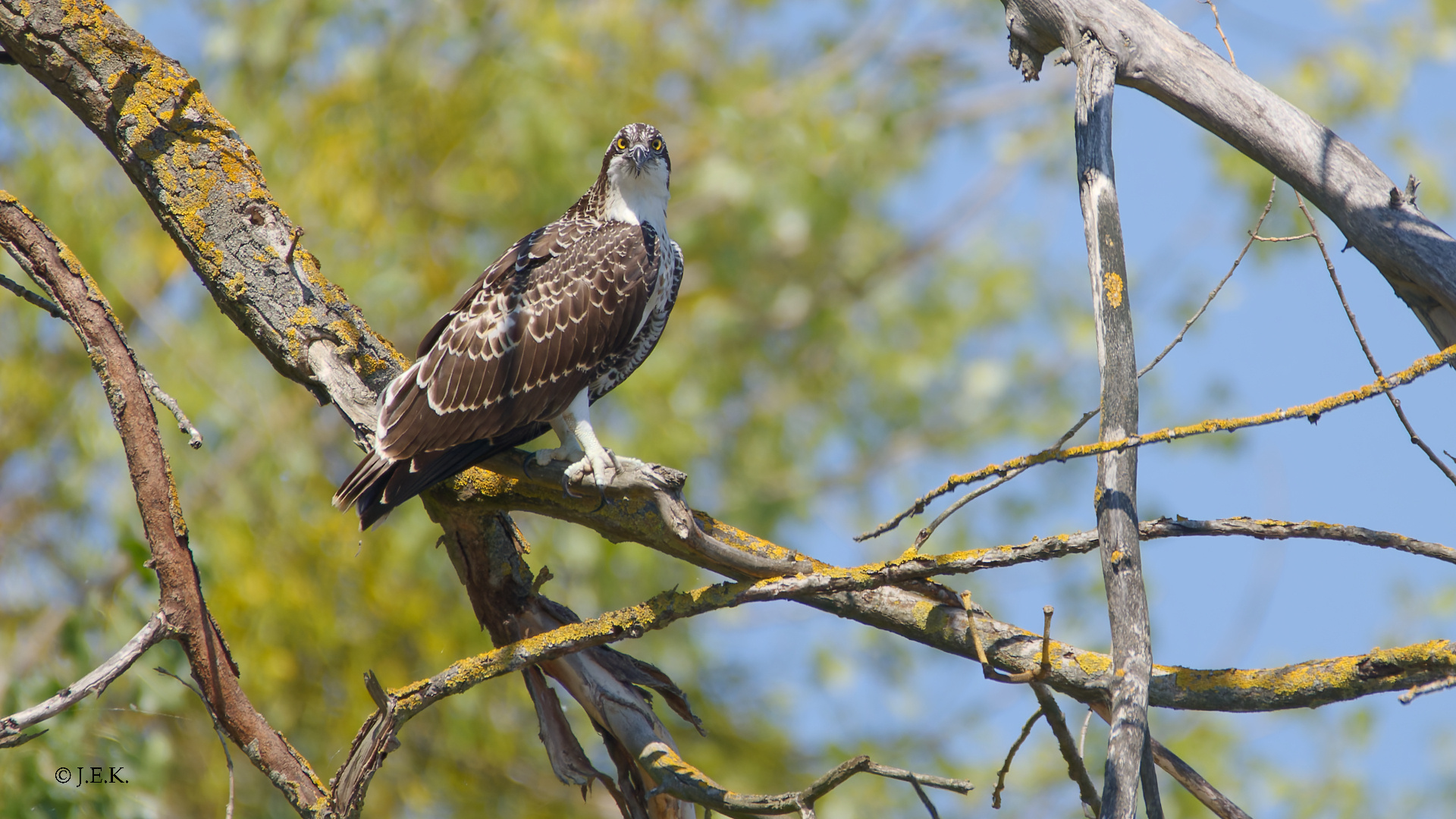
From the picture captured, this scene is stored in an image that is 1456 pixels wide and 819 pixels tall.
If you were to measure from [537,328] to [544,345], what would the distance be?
0.10 metres

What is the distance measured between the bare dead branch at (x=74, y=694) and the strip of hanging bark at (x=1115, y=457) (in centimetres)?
224

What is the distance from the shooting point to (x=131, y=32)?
3.66m

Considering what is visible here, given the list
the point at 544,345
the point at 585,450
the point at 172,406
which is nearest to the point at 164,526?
the point at 172,406

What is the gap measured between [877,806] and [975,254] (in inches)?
229

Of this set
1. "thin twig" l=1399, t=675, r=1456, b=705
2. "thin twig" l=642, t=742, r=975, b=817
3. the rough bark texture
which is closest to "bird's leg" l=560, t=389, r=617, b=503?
"thin twig" l=642, t=742, r=975, b=817

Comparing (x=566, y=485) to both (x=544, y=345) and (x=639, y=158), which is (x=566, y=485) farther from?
(x=639, y=158)

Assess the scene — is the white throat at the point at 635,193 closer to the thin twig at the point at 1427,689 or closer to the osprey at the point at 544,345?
the osprey at the point at 544,345

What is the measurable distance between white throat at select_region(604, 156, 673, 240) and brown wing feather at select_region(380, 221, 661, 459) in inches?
6.9

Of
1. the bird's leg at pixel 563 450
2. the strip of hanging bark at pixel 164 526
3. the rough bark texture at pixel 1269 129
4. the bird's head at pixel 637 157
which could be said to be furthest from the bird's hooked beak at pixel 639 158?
the rough bark texture at pixel 1269 129

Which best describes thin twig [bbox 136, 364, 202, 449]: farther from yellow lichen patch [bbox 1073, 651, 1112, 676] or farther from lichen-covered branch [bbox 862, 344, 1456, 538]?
yellow lichen patch [bbox 1073, 651, 1112, 676]

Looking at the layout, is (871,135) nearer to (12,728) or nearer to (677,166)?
(677,166)

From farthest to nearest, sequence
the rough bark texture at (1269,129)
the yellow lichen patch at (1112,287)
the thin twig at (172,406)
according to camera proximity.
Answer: the thin twig at (172,406)
the rough bark texture at (1269,129)
the yellow lichen patch at (1112,287)

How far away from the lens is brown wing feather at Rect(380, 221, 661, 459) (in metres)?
4.09

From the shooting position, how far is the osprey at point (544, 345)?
3.73 meters
